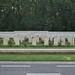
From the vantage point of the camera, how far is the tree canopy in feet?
123

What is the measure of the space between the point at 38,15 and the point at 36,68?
29029 millimetres

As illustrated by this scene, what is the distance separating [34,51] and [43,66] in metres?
3.25

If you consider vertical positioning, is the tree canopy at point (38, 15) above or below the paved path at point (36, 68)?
above

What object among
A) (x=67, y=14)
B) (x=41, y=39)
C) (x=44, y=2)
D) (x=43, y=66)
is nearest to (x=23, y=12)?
(x=44, y=2)

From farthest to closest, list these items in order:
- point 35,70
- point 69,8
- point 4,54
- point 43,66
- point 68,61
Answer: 1. point 69,8
2. point 4,54
3. point 68,61
4. point 43,66
5. point 35,70

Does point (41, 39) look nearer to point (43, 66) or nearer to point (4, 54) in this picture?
point (4, 54)

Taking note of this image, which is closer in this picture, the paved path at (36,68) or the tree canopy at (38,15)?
the paved path at (36,68)

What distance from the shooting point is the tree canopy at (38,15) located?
37.6 m

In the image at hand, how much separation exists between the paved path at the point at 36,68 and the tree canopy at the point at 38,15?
25621 millimetres

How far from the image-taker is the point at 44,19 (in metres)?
38.1

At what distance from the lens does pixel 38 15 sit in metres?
39.2

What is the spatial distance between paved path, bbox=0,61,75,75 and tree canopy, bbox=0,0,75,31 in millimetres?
25621

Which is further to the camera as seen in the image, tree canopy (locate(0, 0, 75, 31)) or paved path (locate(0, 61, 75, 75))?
tree canopy (locate(0, 0, 75, 31))

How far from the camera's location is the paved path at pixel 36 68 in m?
9.70
